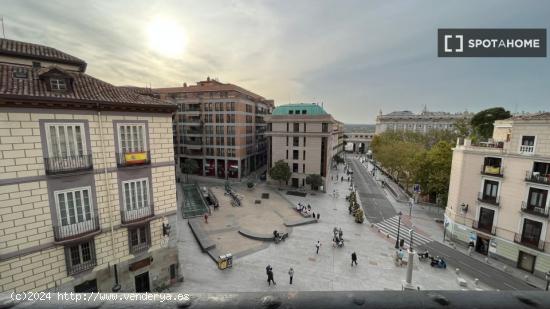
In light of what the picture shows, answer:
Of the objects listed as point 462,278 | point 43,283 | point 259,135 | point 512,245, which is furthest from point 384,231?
point 259,135

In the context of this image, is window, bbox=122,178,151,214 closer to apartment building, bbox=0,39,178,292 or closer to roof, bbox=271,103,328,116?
apartment building, bbox=0,39,178,292

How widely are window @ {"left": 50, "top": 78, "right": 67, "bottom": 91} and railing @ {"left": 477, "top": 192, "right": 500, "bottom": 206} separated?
33032mm

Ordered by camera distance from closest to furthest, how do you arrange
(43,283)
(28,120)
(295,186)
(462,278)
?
(28,120), (43,283), (462,278), (295,186)

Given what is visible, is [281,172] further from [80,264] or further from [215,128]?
[80,264]

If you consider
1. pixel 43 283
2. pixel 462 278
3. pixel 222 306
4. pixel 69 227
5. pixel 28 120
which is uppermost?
pixel 28 120

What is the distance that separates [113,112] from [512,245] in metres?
32.3

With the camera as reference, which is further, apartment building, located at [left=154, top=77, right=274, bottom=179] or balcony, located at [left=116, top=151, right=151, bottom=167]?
apartment building, located at [left=154, top=77, right=274, bottom=179]

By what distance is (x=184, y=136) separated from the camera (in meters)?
52.3

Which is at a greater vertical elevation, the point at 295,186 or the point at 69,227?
the point at 69,227

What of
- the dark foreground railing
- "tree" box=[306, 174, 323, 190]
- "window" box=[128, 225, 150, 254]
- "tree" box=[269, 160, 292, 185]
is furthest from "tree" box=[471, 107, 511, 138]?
the dark foreground railing

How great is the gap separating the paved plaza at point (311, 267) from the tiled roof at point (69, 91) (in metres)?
9.83

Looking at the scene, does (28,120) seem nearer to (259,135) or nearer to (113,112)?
(113,112)

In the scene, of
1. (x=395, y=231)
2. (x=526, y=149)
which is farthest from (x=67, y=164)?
(x=526, y=149)

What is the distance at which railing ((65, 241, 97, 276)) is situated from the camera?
12633 millimetres
